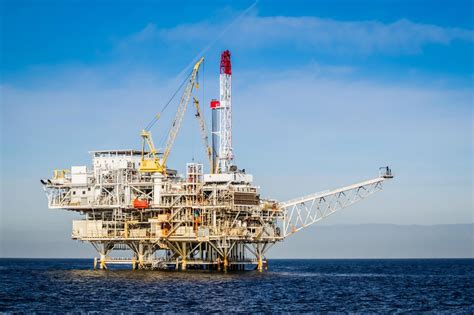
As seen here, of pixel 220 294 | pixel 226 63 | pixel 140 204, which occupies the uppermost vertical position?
pixel 226 63

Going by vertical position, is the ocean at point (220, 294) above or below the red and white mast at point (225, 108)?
below

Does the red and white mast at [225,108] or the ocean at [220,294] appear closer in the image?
the ocean at [220,294]

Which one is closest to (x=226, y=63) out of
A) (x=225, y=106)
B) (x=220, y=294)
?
(x=225, y=106)

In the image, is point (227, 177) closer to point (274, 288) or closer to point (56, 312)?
point (274, 288)

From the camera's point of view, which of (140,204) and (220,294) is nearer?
(220,294)

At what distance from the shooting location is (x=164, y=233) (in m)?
103

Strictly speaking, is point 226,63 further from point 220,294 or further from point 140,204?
point 220,294

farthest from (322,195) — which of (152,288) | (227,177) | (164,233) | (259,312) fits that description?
(259,312)

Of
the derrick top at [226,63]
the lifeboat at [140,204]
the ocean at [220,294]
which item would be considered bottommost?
the ocean at [220,294]

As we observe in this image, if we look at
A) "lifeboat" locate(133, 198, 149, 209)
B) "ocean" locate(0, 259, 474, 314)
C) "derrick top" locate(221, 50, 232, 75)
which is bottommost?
"ocean" locate(0, 259, 474, 314)

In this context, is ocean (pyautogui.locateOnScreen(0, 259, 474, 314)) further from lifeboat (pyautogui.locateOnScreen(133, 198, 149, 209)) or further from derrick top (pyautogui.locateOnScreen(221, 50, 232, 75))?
derrick top (pyautogui.locateOnScreen(221, 50, 232, 75))

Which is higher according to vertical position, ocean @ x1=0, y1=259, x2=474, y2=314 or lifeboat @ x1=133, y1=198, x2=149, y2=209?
lifeboat @ x1=133, y1=198, x2=149, y2=209

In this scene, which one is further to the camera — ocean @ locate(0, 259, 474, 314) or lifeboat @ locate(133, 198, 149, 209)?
lifeboat @ locate(133, 198, 149, 209)

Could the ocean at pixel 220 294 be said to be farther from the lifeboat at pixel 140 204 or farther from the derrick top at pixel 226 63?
the derrick top at pixel 226 63
